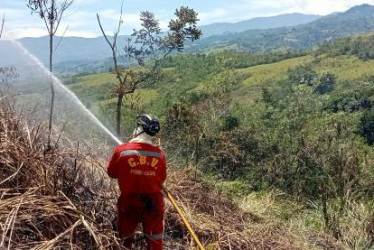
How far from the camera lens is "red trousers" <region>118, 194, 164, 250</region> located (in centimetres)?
440

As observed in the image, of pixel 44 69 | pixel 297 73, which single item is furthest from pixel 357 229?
pixel 297 73

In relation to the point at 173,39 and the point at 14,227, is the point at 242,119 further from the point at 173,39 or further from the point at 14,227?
the point at 14,227

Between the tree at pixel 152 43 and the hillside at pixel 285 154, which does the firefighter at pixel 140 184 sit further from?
the tree at pixel 152 43

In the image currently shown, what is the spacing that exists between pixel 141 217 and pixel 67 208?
71 centimetres

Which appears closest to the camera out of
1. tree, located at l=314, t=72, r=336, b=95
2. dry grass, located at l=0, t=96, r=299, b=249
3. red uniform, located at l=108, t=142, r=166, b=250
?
dry grass, located at l=0, t=96, r=299, b=249

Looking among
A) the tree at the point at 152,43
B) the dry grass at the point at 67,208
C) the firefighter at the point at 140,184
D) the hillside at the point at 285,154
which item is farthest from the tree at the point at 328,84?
the firefighter at the point at 140,184

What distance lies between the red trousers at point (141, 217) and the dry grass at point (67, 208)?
0.48 ft

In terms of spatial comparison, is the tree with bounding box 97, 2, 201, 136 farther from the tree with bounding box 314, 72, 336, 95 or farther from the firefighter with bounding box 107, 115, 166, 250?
the tree with bounding box 314, 72, 336, 95

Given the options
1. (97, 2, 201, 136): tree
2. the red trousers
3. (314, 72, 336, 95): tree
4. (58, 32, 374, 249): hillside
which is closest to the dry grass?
the red trousers

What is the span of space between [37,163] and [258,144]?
17795 millimetres

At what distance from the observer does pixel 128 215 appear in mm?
4395

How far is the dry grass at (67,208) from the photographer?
12.7ft

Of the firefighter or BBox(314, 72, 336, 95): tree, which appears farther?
BBox(314, 72, 336, 95): tree

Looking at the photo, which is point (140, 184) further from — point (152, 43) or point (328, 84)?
point (328, 84)
